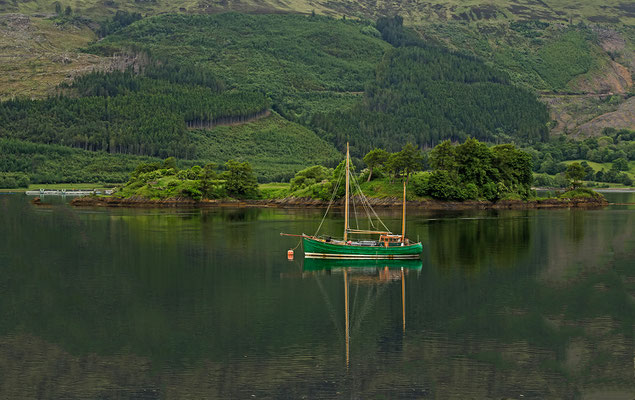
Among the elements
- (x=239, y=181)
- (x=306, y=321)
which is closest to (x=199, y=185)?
(x=239, y=181)

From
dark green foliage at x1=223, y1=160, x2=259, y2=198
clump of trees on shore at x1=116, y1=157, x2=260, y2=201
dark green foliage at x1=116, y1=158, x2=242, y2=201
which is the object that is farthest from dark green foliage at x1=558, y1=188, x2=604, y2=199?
dark green foliage at x1=223, y1=160, x2=259, y2=198

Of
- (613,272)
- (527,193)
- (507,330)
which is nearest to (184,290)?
(507,330)

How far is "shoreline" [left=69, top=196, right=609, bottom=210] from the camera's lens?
175750 millimetres

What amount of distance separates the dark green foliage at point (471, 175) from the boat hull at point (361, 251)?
3547 inches

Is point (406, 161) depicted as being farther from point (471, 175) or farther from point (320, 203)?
point (320, 203)

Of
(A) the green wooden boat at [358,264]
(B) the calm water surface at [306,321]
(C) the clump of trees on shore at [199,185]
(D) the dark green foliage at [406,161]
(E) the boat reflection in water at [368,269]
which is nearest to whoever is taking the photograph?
(B) the calm water surface at [306,321]

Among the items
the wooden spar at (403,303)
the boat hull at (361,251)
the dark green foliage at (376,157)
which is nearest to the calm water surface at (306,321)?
the wooden spar at (403,303)

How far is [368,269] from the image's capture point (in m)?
82.2

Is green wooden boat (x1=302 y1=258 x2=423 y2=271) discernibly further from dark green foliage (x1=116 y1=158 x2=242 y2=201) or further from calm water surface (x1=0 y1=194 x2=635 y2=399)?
dark green foliage (x1=116 y1=158 x2=242 y2=201)

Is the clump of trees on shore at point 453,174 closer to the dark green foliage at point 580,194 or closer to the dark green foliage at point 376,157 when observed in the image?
the dark green foliage at point 376,157

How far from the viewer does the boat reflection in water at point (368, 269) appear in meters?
74.3

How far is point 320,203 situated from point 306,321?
4810 inches

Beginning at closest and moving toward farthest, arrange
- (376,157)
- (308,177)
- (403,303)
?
(403,303) < (376,157) < (308,177)

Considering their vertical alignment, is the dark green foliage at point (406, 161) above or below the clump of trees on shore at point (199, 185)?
above
